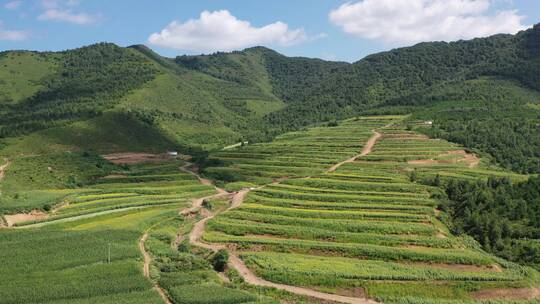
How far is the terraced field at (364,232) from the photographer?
50.1 meters

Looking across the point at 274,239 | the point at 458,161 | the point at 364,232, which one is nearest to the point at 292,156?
the point at 458,161

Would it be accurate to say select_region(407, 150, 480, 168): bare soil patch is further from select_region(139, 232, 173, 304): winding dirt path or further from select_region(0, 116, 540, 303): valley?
select_region(139, 232, 173, 304): winding dirt path

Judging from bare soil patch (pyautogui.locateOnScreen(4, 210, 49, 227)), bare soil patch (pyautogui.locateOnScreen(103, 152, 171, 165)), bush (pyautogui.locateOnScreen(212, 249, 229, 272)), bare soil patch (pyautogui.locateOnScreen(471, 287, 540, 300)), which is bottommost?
bare soil patch (pyautogui.locateOnScreen(471, 287, 540, 300))

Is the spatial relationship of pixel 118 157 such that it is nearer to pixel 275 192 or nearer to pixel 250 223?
pixel 275 192

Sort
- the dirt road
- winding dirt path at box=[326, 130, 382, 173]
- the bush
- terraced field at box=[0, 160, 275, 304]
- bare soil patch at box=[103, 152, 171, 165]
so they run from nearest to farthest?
terraced field at box=[0, 160, 275, 304] < the dirt road < the bush < winding dirt path at box=[326, 130, 382, 173] < bare soil patch at box=[103, 152, 171, 165]

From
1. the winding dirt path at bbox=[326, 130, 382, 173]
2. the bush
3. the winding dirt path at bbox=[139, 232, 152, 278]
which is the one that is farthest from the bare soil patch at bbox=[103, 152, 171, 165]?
the bush

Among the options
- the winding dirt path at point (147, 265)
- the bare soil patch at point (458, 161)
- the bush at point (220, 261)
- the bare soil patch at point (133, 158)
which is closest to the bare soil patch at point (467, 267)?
the bush at point (220, 261)

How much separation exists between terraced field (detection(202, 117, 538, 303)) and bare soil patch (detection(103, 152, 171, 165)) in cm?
3065

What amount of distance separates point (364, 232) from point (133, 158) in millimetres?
79162

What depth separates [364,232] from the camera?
62594 mm

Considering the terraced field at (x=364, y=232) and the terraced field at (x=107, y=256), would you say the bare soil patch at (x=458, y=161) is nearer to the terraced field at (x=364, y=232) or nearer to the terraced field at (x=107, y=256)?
the terraced field at (x=364, y=232)

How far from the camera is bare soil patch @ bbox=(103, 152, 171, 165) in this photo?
122188 millimetres

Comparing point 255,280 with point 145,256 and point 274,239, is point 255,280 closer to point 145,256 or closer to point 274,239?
point 274,239

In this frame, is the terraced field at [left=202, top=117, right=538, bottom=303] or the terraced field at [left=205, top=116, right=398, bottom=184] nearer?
the terraced field at [left=202, top=117, right=538, bottom=303]
